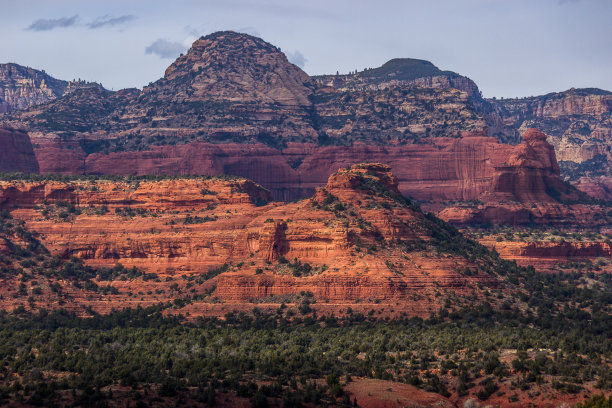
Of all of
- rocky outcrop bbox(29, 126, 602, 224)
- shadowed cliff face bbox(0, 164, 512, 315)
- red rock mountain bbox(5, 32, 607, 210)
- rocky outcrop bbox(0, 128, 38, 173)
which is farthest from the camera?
red rock mountain bbox(5, 32, 607, 210)

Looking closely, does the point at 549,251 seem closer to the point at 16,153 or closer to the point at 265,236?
the point at 265,236

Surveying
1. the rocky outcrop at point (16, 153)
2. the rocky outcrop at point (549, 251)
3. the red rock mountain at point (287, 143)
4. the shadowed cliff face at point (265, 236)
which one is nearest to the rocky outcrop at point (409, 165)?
the red rock mountain at point (287, 143)

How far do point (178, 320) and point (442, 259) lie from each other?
25528mm

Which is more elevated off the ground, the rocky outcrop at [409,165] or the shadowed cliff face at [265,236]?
the rocky outcrop at [409,165]

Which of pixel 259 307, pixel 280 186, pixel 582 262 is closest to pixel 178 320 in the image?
pixel 259 307

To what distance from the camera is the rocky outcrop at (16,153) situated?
6786 inches

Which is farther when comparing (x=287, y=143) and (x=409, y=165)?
(x=287, y=143)

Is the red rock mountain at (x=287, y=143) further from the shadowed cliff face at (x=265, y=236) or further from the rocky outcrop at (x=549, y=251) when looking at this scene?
the shadowed cliff face at (x=265, y=236)

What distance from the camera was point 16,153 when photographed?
574ft

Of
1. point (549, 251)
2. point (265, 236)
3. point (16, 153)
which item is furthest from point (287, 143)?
point (265, 236)

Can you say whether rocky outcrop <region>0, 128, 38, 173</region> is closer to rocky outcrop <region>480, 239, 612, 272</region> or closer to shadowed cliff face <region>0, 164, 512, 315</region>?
shadowed cliff face <region>0, 164, 512, 315</region>

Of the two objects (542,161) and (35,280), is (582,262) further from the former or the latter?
(35,280)

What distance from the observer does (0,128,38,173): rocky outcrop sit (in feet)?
566

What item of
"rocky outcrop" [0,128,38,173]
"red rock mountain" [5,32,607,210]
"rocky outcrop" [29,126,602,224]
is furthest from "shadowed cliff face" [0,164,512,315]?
"red rock mountain" [5,32,607,210]
